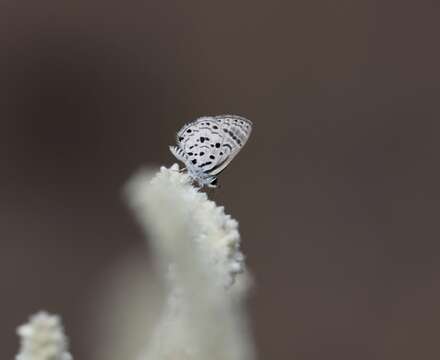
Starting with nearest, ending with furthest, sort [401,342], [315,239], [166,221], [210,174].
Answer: [166,221]
[210,174]
[401,342]
[315,239]

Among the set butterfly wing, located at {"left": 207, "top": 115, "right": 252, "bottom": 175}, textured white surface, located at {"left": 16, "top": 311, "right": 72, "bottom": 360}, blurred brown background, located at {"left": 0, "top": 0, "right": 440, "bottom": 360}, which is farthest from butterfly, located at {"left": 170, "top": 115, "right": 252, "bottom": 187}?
blurred brown background, located at {"left": 0, "top": 0, "right": 440, "bottom": 360}

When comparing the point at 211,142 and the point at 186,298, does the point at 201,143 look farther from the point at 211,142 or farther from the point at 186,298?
the point at 186,298

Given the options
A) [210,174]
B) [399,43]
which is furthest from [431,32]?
[210,174]

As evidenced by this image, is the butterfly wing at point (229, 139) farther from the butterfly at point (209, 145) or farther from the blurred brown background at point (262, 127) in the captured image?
the blurred brown background at point (262, 127)

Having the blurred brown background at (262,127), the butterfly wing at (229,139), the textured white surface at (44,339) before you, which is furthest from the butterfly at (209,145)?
the blurred brown background at (262,127)

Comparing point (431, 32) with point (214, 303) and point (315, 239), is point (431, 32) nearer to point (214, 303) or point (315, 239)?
point (315, 239)

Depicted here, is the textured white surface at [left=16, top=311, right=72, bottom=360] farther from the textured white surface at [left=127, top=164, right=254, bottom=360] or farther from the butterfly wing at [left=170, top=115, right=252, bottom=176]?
the butterfly wing at [left=170, top=115, right=252, bottom=176]


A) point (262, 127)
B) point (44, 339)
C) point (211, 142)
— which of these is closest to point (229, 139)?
point (211, 142)
